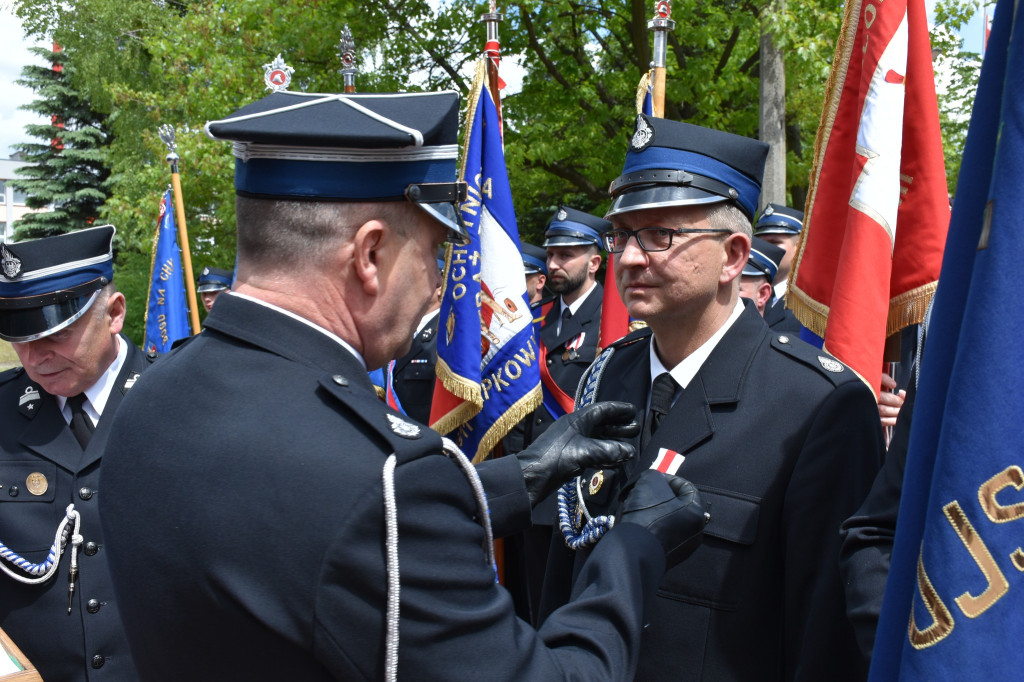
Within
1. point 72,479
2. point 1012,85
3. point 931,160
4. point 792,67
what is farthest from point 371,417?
point 792,67

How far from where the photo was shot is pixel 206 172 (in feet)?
→ 41.9

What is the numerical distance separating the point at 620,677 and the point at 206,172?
12.6 m

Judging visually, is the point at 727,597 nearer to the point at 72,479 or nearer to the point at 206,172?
the point at 72,479

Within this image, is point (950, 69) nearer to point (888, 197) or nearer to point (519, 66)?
point (519, 66)

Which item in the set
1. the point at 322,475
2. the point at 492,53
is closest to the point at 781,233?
the point at 492,53

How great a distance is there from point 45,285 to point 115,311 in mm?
287

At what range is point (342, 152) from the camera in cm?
153

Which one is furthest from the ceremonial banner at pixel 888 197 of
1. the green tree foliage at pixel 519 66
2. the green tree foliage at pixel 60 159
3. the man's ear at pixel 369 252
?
the green tree foliage at pixel 60 159

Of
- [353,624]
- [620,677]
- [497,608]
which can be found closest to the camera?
[353,624]

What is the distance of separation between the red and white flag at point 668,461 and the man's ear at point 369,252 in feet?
4.09

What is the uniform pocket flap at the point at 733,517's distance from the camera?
2338mm

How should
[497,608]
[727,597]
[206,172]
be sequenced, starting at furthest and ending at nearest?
[206,172]
[727,597]
[497,608]

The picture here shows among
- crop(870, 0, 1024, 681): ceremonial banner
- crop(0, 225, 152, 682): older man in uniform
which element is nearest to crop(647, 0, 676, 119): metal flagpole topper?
crop(0, 225, 152, 682): older man in uniform

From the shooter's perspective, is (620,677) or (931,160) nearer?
(620,677)
